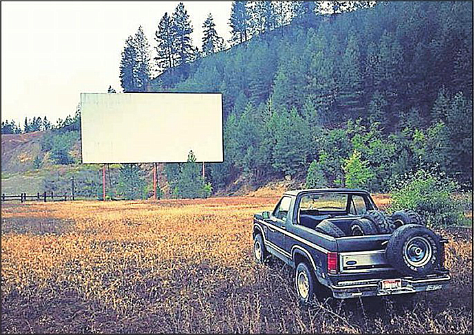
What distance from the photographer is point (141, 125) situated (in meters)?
18.9

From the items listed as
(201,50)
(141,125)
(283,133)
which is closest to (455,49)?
(283,133)

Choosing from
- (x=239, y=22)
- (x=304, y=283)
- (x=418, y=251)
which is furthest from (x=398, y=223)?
(x=239, y=22)

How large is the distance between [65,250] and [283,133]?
63.3ft

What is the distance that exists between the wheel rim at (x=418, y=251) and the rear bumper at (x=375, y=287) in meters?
0.17

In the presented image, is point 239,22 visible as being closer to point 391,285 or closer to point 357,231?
point 357,231

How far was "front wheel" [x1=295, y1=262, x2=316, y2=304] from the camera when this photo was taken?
501 cm

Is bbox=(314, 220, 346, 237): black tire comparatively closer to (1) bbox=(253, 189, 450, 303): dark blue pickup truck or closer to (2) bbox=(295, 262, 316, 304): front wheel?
(1) bbox=(253, 189, 450, 303): dark blue pickup truck

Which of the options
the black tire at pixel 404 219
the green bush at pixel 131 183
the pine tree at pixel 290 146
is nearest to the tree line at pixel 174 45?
the green bush at pixel 131 183

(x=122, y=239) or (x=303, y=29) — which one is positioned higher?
(x=303, y=29)

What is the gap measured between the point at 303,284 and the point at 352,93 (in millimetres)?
30693

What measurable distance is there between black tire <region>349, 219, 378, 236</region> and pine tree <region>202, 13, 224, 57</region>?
909 inches

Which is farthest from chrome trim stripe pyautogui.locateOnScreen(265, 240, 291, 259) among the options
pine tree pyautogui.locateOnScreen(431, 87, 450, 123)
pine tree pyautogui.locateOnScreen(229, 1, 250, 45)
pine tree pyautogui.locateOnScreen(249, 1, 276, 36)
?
pine tree pyautogui.locateOnScreen(249, 1, 276, 36)

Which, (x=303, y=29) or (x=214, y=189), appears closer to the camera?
(x=214, y=189)

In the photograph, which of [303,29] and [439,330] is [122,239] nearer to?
[439,330]
